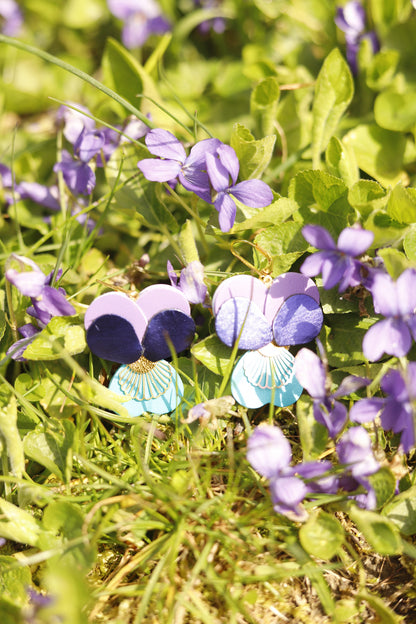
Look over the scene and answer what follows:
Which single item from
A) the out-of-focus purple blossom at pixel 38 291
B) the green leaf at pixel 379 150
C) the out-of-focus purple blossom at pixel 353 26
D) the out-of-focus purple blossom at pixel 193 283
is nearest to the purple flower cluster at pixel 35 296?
Answer: the out-of-focus purple blossom at pixel 38 291

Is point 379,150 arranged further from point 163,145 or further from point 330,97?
point 163,145

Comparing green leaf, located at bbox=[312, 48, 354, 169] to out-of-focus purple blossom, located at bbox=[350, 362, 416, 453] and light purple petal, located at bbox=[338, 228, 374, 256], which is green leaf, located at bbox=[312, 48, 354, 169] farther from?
out-of-focus purple blossom, located at bbox=[350, 362, 416, 453]

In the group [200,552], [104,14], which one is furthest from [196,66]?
[200,552]

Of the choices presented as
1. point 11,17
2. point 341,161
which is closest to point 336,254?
point 341,161

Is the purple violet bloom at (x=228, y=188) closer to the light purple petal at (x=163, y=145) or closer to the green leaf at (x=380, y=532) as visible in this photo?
the light purple petal at (x=163, y=145)

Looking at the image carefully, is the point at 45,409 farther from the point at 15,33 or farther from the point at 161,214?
the point at 15,33

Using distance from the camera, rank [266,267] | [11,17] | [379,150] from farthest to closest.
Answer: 1. [11,17]
2. [379,150]
3. [266,267]

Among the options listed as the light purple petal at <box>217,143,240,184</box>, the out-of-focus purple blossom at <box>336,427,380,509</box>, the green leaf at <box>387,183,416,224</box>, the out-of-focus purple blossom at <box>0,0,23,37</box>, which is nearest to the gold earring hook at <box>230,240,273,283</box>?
the light purple petal at <box>217,143,240,184</box>
